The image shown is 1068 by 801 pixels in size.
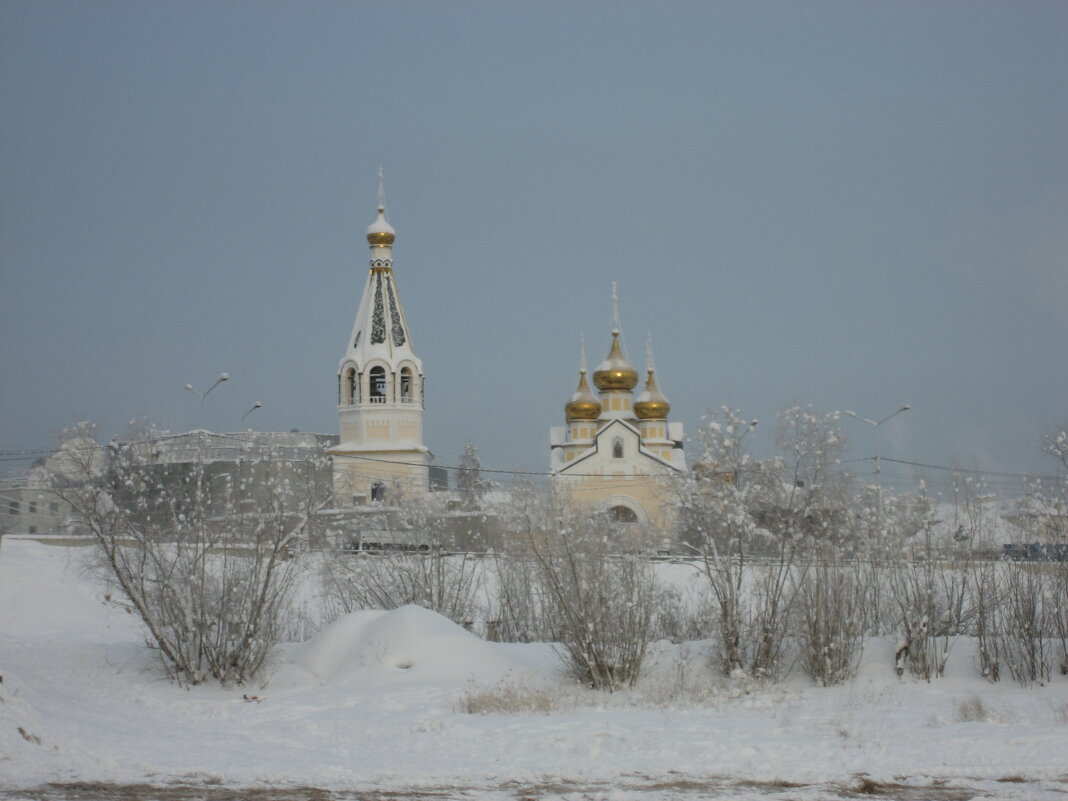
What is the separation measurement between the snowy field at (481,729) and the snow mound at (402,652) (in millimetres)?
32

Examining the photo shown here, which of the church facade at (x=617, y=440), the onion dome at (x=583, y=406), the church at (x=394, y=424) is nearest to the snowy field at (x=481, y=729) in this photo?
the church at (x=394, y=424)

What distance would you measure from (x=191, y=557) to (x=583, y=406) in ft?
125

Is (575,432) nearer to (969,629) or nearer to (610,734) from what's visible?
(969,629)

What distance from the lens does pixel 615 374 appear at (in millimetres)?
54531

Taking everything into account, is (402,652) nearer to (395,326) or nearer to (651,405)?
(395,326)

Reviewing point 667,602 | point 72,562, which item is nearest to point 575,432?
point 72,562

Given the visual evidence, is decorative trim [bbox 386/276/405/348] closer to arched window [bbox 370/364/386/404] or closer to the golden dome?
arched window [bbox 370/364/386/404]

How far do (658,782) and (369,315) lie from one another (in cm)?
4025

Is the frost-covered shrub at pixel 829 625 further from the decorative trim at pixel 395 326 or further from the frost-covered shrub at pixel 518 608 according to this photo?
the decorative trim at pixel 395 326

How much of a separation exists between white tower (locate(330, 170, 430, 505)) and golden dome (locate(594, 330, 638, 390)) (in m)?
9.45

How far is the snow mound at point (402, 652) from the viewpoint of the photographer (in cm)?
1600

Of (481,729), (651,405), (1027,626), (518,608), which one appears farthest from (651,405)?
(481,729)

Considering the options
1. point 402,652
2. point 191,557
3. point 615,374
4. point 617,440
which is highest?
point 615,374

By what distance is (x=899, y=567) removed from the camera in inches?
712
